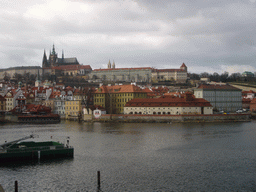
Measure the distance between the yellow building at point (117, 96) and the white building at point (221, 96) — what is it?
13461 millimetres

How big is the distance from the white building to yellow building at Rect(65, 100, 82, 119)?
1070 inches

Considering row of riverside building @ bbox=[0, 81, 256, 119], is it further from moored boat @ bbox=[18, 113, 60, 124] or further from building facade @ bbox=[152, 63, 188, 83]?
building facade @ bbox=[152, 63, 188, 83]

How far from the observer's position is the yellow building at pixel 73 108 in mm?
74688

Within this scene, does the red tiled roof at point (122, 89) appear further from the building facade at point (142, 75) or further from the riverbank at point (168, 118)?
the building facade at point (142, 75)

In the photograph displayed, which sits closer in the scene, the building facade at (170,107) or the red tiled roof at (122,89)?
the building facade at (170,107)

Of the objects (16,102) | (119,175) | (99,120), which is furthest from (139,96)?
(119,175)

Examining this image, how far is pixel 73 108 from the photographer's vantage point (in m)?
75.9

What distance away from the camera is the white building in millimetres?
82525

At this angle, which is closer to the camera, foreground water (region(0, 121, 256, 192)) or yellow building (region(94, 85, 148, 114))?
foreground water (region(0, 121, 256, 192))

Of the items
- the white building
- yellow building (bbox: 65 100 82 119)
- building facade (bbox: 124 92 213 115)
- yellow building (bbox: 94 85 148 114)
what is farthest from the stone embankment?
the white building

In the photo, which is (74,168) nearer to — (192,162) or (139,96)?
(192,162)

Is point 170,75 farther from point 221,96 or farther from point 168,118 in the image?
point 168,118

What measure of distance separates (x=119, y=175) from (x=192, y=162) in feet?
20.0

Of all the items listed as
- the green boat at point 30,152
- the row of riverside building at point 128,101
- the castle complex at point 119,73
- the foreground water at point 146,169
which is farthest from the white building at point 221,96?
the castle complex at point 119,73
